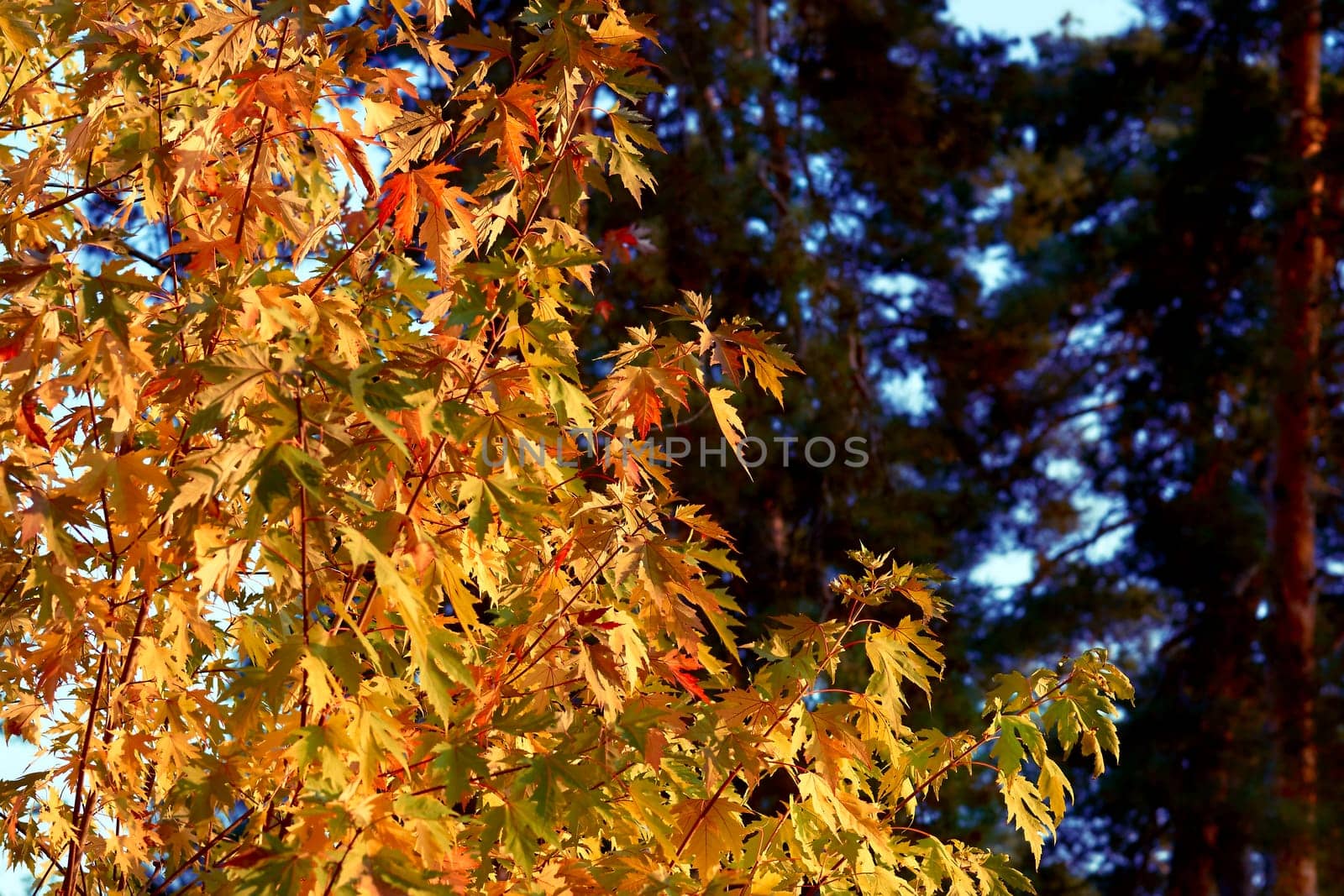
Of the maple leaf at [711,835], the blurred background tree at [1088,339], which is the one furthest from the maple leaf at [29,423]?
the blurred background tree at [1088,339]

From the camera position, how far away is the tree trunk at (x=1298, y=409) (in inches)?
397

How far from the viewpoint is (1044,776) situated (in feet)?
7.37

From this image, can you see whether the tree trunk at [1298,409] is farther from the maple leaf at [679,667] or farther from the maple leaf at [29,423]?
the maple leaf at [29,423]

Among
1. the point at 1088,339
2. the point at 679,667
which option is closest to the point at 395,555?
the point at 679,667

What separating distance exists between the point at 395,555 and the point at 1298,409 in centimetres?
1064

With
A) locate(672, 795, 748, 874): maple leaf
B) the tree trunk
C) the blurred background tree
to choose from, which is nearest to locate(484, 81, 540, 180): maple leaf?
locate(672, 795, 748, 874): maple leaf

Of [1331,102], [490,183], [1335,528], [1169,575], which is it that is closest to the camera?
[490,183]

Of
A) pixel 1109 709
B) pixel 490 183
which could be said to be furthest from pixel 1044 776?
pixel 490 183

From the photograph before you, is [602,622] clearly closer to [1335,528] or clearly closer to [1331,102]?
[1331,102]

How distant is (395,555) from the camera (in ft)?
6.04

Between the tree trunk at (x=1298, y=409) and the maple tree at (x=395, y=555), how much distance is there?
895 centimetres

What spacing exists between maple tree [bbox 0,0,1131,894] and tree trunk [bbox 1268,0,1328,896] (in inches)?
352

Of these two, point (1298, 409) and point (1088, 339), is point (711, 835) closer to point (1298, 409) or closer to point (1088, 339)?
point (1298, 409)

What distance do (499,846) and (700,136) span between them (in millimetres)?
7889
